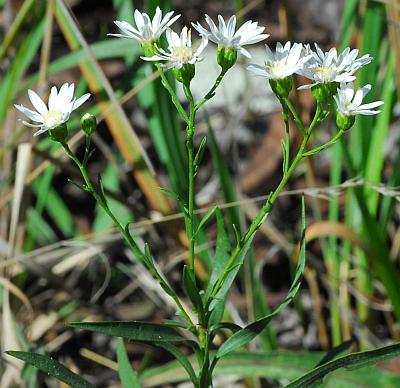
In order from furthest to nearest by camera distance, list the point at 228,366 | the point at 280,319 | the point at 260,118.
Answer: the point at 260,118, the point at 280,319, the point at 228,366

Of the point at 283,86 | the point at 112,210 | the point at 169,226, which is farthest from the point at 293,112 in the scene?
the point at 112,210

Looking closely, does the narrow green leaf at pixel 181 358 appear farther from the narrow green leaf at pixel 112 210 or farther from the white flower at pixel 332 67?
the narrow green leaf at pixel 112 210

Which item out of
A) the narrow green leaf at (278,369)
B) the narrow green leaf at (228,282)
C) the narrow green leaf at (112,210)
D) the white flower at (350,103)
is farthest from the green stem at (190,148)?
the narrow green leaf at (112,210)

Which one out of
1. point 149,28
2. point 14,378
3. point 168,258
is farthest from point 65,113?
point 168,258

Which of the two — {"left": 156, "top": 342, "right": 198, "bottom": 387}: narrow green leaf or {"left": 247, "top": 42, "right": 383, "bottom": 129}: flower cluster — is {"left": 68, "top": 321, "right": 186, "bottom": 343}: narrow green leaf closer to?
{"left": 156, "top": 342, "right": 198, "bottom": 387}: narrow green leaf

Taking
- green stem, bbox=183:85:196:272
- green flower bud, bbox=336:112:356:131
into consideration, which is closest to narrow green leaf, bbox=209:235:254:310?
green stem, bbox=183:85:196:272

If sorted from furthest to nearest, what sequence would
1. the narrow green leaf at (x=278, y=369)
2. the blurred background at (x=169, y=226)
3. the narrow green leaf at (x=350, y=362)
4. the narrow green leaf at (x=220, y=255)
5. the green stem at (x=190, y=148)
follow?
the blurred background at (x=169, y=226) → the narrow green leaf at (x=278, y=369) → the narrow green leaf at (x=220, y=255) → the narrow green leaf at (x=350, y=362) → the green stem at (x=190, y=148)

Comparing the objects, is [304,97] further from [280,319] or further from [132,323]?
[132,323]
